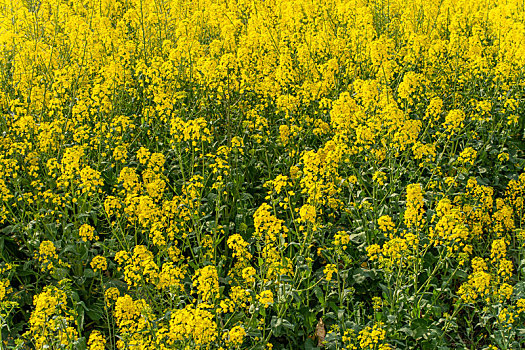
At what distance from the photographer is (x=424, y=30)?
7359 millimetres

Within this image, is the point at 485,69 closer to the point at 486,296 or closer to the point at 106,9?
the point at 486,296

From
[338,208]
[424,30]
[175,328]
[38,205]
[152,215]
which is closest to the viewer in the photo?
[175,328]

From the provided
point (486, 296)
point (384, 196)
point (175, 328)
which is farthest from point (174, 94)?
point (486, 296)

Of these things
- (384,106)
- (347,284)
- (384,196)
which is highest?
(384,106)

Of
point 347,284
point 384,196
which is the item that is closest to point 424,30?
point 384,196

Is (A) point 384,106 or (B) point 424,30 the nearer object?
(A) point 384,106

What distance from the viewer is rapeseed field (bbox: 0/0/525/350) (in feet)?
12.4

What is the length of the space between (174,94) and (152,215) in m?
1.75

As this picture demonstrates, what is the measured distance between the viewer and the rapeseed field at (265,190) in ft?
12.4

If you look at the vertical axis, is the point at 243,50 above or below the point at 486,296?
above

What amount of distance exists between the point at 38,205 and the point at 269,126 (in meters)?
2.37

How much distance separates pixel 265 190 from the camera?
5266mm

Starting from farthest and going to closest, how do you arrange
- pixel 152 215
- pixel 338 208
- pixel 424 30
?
pixel 424 30
pixel 338 208
pixel 152 215

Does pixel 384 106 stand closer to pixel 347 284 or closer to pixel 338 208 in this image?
pixel 338 208
